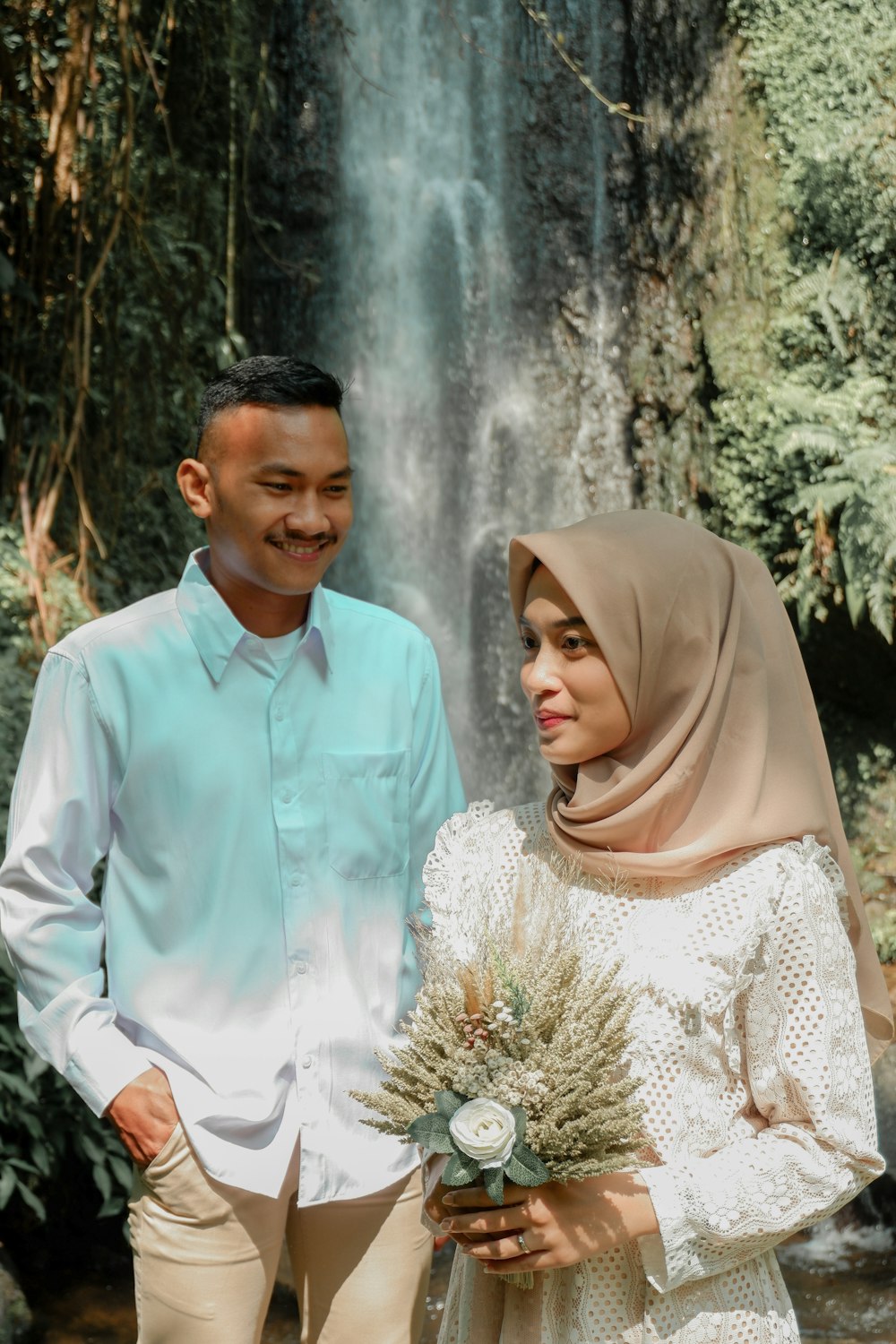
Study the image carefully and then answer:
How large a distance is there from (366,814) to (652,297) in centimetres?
573

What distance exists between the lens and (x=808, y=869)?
75.1 inches

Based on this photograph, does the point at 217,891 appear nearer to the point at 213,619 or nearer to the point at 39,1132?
the point at 213,619

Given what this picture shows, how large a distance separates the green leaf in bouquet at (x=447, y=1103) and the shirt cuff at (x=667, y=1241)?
306 mm

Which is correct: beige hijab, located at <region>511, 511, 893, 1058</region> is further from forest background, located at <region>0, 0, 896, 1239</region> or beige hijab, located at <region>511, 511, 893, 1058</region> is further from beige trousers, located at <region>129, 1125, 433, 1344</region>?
forest background, located at <region>0, 0, 896, 1239</region>

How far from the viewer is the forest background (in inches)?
223

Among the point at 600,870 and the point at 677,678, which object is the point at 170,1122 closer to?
the point at 600,870

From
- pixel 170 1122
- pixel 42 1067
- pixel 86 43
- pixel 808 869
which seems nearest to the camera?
pixel 808 869

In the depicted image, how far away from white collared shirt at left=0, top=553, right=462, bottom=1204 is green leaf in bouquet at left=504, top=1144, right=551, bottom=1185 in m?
0.86

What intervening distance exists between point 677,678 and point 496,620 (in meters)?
5.84

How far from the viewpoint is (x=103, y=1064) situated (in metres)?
2.37

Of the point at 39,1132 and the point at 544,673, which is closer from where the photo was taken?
the point at 544,673

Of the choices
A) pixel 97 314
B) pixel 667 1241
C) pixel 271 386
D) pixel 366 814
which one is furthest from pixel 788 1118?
pixel 97 314

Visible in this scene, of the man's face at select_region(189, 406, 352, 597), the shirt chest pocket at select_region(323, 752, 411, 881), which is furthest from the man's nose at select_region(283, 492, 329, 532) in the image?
the shirt chest pocket at select_region(323, 752, 411, 881)

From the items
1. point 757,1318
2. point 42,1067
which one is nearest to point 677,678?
point 757,1318
